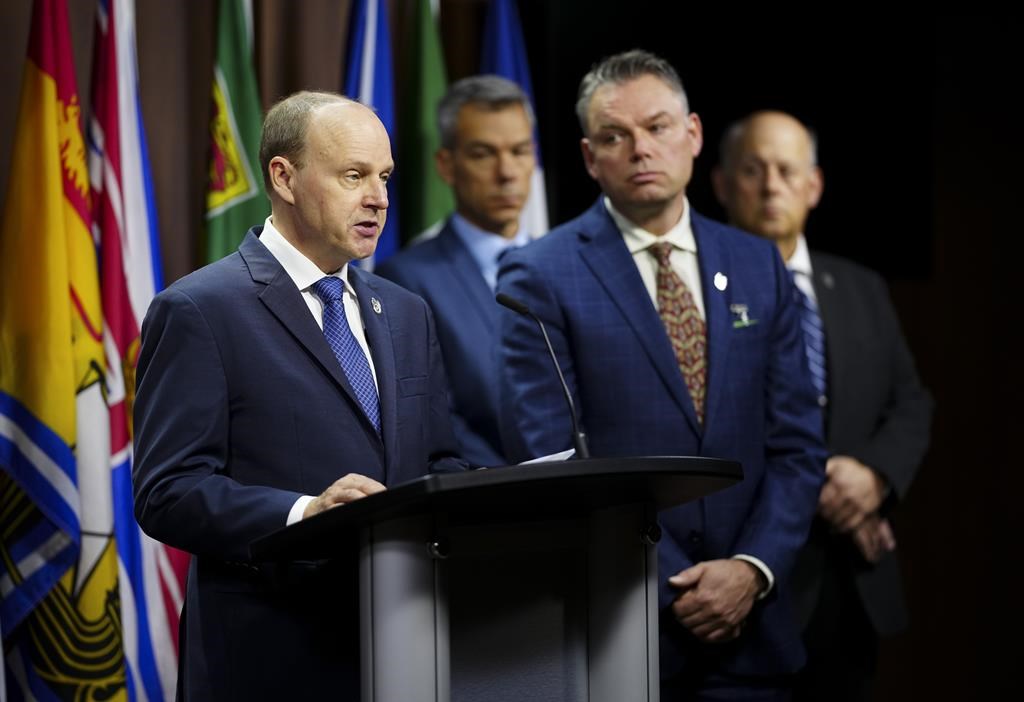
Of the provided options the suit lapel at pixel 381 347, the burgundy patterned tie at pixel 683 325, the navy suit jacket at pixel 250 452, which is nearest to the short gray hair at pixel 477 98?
the burgundy patterned tie at pixel 683 325

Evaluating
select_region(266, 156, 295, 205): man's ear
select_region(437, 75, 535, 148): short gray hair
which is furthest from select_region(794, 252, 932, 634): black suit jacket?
select_region(266, 156, 295, 205): man's ear

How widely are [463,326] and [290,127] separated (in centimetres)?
139

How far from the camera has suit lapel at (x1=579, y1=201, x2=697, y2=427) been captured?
2.70 m

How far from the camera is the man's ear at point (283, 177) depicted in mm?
2068

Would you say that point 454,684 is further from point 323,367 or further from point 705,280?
point 705,280

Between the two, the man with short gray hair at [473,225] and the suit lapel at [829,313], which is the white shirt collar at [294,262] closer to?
the man with short gray hair at [473,225]

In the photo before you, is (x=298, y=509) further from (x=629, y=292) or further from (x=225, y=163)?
(x=225, y=163)

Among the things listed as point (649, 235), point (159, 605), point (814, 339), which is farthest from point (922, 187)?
point (159, 605)

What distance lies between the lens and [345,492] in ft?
5.87

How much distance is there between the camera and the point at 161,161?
3.52 meters

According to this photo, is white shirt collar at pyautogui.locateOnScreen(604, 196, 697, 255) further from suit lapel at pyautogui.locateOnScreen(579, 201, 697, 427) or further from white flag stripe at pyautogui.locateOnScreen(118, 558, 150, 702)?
white flag stripe at pyautogui.locateOnScreen(118, 558, 150, 702)

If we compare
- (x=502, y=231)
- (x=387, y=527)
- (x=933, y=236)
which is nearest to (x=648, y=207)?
(x=502, y=231)

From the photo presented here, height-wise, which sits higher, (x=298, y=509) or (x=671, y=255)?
(x=671, y=255)

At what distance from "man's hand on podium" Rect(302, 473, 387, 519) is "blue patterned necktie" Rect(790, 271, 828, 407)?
1855 millimetres
